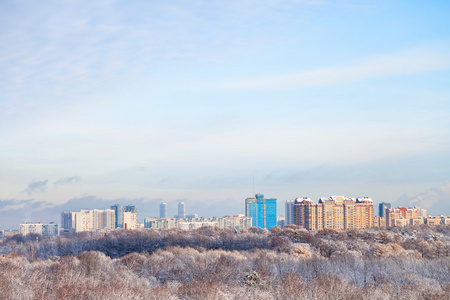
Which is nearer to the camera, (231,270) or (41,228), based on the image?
(231,270)

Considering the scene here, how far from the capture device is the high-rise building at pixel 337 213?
452 ft

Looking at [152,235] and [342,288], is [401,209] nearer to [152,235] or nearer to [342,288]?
[152,235]

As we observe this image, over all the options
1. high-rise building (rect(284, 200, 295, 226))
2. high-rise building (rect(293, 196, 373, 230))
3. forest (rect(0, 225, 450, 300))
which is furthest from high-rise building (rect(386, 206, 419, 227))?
forest (rect(0, 225, 450, 300))

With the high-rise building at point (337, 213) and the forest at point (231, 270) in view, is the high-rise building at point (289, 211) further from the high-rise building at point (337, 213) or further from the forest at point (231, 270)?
the forest at point (231, 270)

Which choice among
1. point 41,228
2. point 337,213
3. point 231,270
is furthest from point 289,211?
point 231,270

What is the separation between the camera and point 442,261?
45.5 metres

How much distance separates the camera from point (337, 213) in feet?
454

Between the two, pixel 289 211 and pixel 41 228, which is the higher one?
pixel 289 211

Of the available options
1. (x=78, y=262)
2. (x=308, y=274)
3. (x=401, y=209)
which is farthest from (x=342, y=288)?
(x=401, y=209)

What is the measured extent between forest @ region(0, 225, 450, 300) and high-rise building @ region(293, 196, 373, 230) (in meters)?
52.4

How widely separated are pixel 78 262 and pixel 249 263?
1619 cm

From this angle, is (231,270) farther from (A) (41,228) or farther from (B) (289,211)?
(A) (41,228)

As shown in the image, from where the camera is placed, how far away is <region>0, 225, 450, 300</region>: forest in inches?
1128

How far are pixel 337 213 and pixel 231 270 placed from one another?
321 ft
